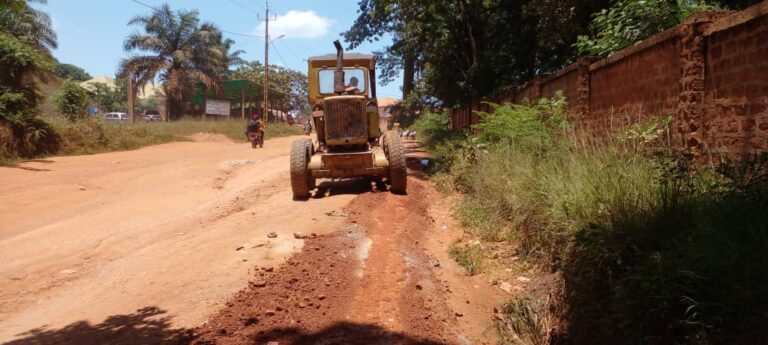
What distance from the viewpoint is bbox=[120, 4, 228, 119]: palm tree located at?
115 feet

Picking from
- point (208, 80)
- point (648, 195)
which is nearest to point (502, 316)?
point (648, 195)

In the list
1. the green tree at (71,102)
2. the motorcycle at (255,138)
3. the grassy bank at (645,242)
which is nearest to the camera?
the grassy bank at (645,242)

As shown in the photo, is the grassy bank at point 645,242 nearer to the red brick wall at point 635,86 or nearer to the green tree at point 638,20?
the red brick wall at point 635,86

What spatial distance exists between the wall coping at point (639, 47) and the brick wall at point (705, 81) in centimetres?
1

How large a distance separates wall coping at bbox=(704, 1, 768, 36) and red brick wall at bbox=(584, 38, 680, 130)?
649mm

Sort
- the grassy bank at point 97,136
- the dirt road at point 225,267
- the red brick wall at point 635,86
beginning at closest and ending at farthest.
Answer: the dirt road at point 225,267
the red brick wall at point 635,86
the grassy bank at point 97,136

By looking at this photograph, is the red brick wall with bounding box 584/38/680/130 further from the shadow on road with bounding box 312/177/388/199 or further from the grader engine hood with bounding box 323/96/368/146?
the shadow on road with bounding box 312/177/388/199

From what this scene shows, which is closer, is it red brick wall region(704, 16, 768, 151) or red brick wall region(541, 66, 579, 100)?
red brick wall region(704, 16, 768, 151)

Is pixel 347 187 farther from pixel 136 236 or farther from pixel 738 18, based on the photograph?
pixel 738 18

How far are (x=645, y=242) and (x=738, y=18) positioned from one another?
2.87 meters

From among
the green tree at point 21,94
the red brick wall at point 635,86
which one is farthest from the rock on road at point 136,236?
the red brick wall at point 635,86

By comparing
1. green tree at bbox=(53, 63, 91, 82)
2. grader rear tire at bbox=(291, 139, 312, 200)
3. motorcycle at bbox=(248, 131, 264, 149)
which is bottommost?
grader rear tire at bbox=(291, 139, 312, 200)

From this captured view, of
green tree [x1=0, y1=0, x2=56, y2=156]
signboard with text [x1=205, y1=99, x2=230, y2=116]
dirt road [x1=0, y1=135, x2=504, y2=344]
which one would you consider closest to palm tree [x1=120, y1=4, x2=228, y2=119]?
signboard with text [x1=205, y1=99, x2=230, y2=116]

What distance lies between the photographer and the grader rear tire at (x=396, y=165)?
9.63m
